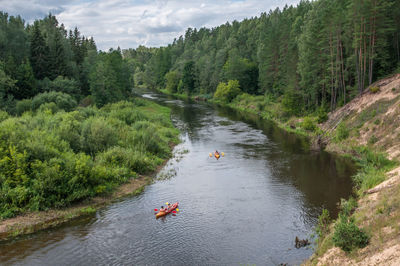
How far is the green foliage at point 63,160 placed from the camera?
2481 centimetres

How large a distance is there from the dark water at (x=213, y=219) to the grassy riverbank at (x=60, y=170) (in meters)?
1.65

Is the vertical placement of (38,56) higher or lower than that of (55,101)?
higher

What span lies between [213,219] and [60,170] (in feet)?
41.3

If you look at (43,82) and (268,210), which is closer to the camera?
(268,210)

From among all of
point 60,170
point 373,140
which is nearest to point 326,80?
point 373,140

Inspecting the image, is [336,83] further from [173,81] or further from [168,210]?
[173,81]

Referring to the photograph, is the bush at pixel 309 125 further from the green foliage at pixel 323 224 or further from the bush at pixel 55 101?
the bush at pixel 55 101

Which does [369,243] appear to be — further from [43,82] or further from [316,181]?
[43,82]

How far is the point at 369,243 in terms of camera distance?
16.1 m

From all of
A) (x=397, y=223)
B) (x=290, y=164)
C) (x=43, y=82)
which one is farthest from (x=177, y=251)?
(x=43, y=82)

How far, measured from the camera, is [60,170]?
26.4 meters

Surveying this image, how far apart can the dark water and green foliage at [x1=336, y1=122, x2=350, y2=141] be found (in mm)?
3438

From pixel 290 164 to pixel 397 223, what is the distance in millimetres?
20058

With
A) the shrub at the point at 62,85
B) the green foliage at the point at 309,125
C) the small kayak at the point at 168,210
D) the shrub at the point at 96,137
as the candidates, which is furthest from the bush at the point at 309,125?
the shrub at the point at 62,85
